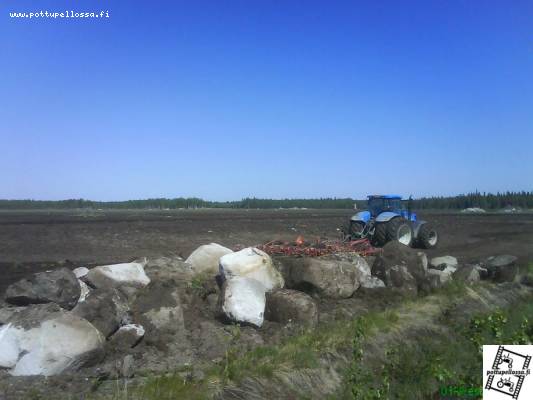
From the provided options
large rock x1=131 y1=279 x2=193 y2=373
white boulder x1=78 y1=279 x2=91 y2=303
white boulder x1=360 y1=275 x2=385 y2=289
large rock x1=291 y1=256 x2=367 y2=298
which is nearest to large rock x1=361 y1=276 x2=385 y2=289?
white boulder x1=360 y1=275 x2=385 y2=289

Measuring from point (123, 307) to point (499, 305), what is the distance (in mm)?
7151

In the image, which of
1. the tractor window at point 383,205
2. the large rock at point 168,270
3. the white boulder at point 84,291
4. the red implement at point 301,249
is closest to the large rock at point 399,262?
the red implement at point 301,249

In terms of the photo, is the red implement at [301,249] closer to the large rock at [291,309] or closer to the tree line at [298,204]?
the large rock at [291,309]

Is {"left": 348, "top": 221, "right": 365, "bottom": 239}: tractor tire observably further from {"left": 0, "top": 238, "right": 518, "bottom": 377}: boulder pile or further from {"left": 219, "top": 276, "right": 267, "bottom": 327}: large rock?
{"left": 219, "top": 276, "right": 267, "bottom": 327}: large rock

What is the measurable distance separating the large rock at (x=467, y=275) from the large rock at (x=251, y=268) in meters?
4.93

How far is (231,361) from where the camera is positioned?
571 centimetres

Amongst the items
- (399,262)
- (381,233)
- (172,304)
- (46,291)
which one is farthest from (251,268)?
(381,233)

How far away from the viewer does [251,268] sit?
8539 millimetres

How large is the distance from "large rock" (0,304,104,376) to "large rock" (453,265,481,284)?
8442mm

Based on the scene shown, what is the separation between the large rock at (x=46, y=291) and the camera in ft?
23.1

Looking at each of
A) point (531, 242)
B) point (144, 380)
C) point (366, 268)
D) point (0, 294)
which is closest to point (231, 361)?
point (144, 380)

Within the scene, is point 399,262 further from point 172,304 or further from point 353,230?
point 353,230

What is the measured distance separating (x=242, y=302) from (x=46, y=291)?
2757 millimetres

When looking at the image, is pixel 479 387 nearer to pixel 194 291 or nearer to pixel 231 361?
pixel 231 361
